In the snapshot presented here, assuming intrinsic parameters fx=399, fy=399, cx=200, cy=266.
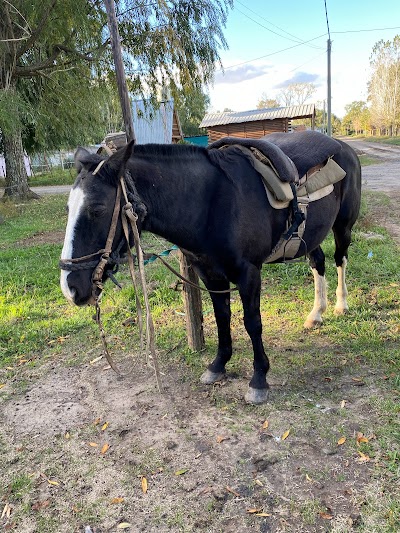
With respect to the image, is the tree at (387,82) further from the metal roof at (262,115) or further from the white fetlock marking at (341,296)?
the white fetlock marking at (341,296)

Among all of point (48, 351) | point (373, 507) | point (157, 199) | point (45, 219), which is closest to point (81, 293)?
point (157, 199)

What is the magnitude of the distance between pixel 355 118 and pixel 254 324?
104358mm

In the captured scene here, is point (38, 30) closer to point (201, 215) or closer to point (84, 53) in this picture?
A: point (84, 53)

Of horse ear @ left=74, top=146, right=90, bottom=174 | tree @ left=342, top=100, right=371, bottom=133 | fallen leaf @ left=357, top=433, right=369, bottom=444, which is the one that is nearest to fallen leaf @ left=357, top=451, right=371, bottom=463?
fallen leaf @ left=357, top=433, right=369, bottom=444

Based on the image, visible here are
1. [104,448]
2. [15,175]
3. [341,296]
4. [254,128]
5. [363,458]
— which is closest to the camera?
[363,458]

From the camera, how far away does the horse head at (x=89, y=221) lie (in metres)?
2.06

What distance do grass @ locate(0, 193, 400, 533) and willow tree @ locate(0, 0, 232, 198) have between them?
18.8 feet

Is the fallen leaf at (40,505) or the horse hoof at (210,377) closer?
the fallen leaf at (40,505)

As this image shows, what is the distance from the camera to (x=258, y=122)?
82.8 ft

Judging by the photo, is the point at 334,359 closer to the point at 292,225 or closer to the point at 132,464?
the point at 292,225

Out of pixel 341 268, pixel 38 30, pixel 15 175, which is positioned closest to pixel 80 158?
pixel 341 268

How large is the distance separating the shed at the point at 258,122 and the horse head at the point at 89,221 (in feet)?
77.0

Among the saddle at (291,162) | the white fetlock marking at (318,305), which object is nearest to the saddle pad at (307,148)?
the saddle at (291,162)

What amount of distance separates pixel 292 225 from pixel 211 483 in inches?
71.3
